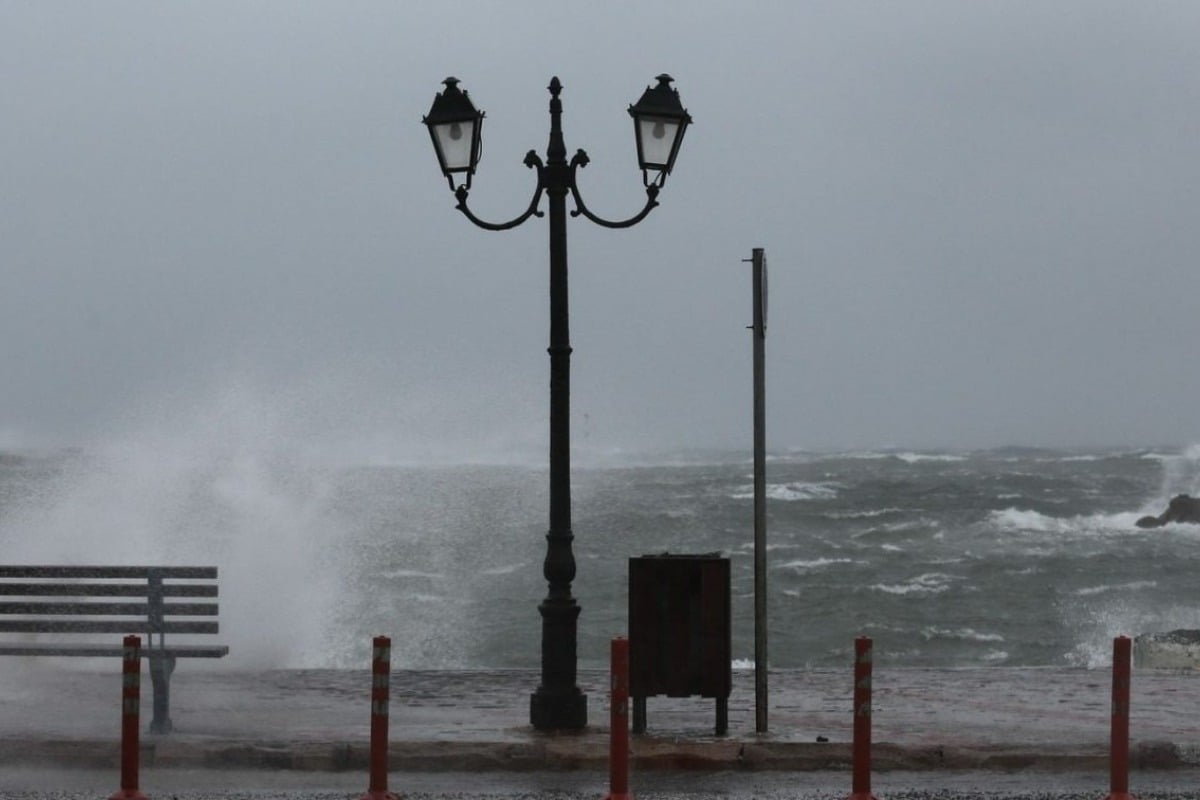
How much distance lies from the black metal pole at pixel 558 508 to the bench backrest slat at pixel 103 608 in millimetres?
2108

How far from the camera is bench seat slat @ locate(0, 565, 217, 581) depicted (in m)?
10.8

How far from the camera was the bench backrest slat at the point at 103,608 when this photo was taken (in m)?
10.9

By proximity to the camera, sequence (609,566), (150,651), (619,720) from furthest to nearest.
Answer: (609,566) → (150,651) → (619,720)

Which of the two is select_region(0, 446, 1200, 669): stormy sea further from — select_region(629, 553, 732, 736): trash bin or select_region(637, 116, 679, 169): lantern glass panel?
select_region(637, 116, 679, 169): lantern glass panel

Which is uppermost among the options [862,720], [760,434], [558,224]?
[558,224]

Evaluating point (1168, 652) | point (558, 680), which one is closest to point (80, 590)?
point (558, 680)

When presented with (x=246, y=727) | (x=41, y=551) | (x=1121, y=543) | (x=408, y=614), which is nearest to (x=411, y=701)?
(x=246, y=727)

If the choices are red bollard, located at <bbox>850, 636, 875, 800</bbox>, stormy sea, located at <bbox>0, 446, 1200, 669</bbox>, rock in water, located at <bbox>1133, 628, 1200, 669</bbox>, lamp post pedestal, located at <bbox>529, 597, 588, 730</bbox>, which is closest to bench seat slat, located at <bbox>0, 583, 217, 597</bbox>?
lamp post pedestal, located at <bbox>529, 597, 588, 730</bbox>

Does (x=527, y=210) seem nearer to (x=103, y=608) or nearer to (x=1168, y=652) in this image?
(x=103, y=608)

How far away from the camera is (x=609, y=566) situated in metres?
53.9

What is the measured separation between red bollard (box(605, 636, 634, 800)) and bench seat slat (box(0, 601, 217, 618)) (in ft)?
12.0

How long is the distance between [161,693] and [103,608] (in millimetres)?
952

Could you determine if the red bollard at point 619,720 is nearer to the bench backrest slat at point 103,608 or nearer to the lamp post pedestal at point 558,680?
the lamp post pedestal at point 558,680

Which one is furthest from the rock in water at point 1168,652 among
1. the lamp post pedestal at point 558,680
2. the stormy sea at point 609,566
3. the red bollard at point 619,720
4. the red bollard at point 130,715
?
the red bollard at point 130,715
